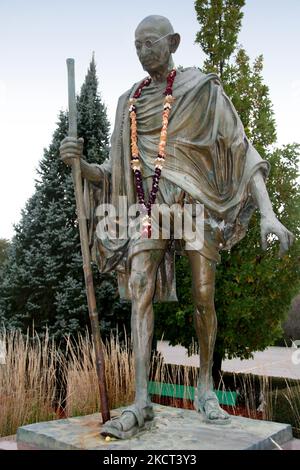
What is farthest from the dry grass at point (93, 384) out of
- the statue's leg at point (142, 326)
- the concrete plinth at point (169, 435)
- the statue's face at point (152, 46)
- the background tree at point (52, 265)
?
the statue's face at point (152, 46)

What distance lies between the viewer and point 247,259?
7359mm

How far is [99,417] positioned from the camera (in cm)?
386

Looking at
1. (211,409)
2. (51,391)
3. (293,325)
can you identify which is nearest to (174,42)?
(211,409)

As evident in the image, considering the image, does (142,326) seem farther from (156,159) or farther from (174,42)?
(174,42)

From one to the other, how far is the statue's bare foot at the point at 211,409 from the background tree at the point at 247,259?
11.4 feet

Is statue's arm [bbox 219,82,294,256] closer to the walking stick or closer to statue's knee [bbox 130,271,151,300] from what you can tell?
statue's knee [bbox 130,271,151,300]

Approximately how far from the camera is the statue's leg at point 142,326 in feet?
10.9

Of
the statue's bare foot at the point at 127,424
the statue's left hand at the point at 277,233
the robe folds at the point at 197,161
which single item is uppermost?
the robe folds at the point at 197,161

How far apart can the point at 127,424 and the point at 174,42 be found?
2.51 meters

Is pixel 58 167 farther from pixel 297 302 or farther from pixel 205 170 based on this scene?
pixel 297 302

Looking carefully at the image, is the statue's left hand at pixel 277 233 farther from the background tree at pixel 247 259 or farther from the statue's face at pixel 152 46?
the background tree at pixel 247 259

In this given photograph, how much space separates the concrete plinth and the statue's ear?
247 cm

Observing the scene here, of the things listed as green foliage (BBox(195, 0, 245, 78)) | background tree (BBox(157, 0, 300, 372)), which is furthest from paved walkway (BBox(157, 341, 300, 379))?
green foliage (BBox(195, 0, 245, 78))

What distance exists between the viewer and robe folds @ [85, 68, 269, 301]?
3.77 metres
